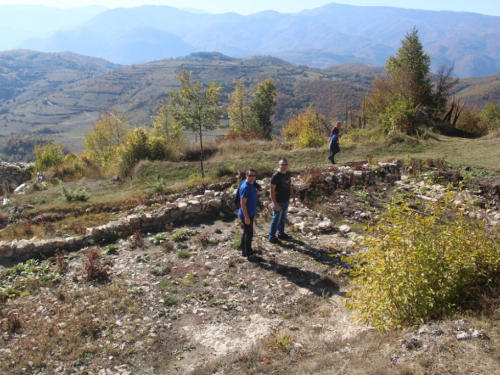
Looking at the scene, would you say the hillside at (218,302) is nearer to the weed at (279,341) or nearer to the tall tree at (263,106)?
the weed at (279,341)

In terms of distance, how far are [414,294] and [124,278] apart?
20.2ft

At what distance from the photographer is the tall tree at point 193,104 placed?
15203mm

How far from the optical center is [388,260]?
4441 mm

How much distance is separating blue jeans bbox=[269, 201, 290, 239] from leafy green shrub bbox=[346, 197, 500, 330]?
3767 millimetres

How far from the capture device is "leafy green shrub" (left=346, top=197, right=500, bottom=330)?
4238mm

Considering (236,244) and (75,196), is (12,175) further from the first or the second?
(236,244)

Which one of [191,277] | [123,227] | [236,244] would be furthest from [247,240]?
[123,227]

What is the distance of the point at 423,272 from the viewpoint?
4234 mm

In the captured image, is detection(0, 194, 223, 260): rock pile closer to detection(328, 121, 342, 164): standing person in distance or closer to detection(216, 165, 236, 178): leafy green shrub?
detection(216, 165, 236, 178): leafy green shrub

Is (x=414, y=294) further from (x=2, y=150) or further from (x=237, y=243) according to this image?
(x=2, y=150)

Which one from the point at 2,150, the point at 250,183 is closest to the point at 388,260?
the point at 250,183

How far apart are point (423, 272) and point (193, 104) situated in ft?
43.3

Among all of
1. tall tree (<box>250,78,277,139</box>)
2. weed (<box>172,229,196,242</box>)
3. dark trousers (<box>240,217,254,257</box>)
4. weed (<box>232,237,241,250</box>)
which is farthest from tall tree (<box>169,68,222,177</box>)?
tall tree (<box>250,78,277,139</box>)

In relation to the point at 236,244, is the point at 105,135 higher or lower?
lower
